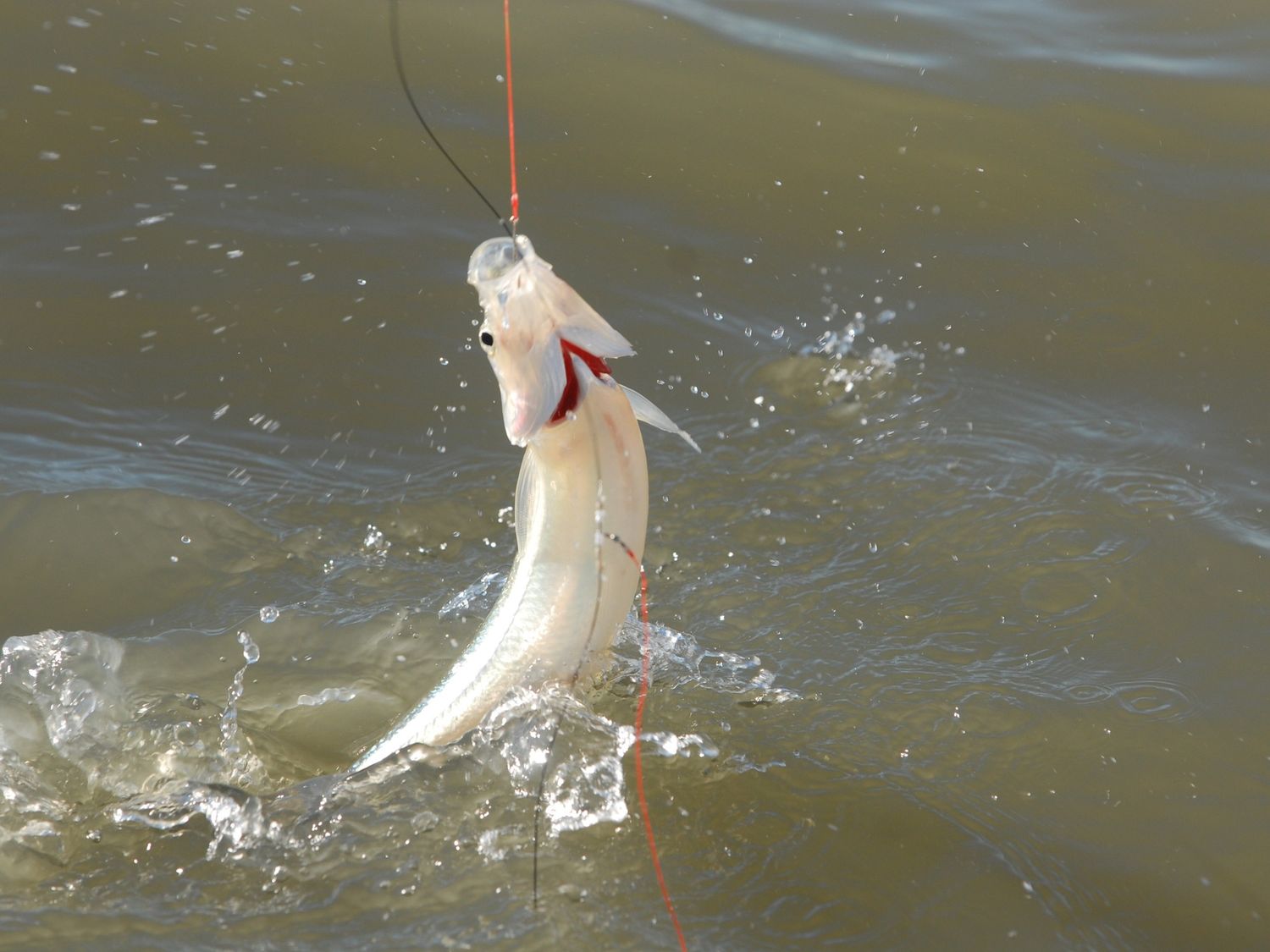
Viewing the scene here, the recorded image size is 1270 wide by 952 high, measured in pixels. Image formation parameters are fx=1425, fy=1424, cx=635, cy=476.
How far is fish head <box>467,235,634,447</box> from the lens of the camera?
6.24 feet

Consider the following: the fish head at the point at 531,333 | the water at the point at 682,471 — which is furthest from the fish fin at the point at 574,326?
the water at the point at 682,471

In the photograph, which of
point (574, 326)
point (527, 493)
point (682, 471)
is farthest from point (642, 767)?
point (682, 471)

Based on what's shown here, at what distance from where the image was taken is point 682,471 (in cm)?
359

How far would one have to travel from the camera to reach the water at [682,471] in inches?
93.5

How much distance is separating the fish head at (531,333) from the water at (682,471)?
0.66 m

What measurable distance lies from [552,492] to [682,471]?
1.52 meters

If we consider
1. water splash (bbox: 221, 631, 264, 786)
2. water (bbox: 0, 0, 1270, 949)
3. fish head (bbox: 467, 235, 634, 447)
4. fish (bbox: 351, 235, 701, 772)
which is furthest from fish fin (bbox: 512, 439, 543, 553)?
water splash (bbox: 221, 631, 264, 786)

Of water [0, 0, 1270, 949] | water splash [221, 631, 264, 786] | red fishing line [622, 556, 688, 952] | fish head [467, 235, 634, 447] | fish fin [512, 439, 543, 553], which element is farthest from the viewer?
water splash [221, 631, 264, 786]

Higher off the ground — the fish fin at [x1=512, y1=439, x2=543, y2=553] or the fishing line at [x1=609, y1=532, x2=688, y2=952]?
the fish fin at [x1=512, y1=439, x2=543, y2=553]

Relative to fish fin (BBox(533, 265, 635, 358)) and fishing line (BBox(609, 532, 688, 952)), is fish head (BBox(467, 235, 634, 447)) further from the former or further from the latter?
fishing line (BBox(609, 532, 688, 952))

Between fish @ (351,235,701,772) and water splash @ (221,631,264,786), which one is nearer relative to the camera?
fish @ (351,235,701,772)

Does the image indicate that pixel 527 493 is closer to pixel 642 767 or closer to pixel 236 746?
pixel 642 767

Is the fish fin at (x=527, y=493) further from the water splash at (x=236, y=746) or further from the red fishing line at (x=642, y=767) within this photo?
the water splash at (x=236, y=746)

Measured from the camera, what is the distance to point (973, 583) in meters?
3.21
